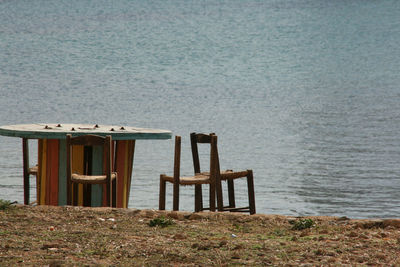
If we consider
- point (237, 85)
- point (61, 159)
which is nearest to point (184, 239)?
point (61, 159)

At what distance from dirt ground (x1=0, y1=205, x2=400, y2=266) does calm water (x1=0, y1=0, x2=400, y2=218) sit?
164 inches

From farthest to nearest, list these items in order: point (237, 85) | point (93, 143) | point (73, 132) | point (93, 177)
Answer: point (237, 85)
point (73, 132)
point (93, 177)
point (93, 143)

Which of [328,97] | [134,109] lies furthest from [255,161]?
[328,97]

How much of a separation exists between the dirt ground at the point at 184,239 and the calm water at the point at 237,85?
4.18 m

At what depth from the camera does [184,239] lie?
5.82 meters

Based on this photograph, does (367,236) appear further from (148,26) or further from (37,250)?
(148,26)

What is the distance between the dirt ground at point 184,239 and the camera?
5.15 meters

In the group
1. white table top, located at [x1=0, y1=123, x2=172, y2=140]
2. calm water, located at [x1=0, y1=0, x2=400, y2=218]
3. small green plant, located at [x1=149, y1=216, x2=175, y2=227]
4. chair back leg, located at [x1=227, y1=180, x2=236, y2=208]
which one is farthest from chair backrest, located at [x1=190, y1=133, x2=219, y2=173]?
calm water, located at [x1=0, y1=0, x2=400, y2=218]

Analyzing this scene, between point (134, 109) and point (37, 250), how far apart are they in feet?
95.4

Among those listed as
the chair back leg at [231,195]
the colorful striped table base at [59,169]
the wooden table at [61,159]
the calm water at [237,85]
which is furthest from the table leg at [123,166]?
the calm water at [237,85]

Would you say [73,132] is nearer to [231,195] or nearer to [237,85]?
[231,195]

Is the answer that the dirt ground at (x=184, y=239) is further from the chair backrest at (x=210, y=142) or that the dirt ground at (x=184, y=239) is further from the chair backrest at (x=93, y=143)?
the chair backrest at (x=210, y=142)

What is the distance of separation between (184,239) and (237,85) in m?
38.2

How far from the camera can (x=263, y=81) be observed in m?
45.7
